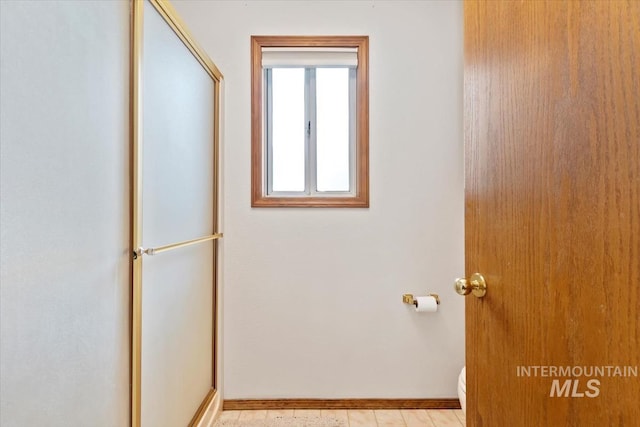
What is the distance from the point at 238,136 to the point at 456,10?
1.34 meters

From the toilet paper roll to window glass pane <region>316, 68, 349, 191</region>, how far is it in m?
0.72

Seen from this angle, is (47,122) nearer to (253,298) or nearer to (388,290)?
(253,298)

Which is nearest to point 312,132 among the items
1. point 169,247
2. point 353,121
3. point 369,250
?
point 353,121

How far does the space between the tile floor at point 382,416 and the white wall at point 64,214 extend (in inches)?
44.6

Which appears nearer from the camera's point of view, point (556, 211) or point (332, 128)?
point (556, 211)

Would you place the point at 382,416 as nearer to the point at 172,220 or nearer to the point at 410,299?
the point at 410,299

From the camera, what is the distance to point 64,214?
813 millimetres

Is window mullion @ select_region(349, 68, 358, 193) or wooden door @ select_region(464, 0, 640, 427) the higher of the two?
window mullion @ select_region(349, 68, 358, 193)

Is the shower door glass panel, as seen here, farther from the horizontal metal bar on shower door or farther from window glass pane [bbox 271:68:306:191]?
window glass pane [bbox 271:68:306:191]

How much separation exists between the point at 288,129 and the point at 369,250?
0.81 metres

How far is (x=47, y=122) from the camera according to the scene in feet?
2.50

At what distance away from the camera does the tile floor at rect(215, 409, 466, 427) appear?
1.97 m

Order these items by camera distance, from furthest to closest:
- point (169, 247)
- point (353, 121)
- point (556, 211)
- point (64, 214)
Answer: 1. point (353, 121)
2. point (169, 247)
3. point (64, 214)
4. point (556, 211)

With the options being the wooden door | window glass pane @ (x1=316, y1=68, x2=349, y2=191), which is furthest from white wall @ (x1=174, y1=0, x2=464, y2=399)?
the wooden door
